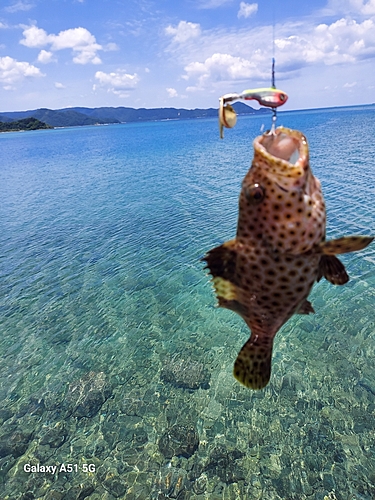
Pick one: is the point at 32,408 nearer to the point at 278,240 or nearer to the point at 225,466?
the point at 225,466

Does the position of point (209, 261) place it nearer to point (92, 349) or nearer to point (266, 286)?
point (266, 286)

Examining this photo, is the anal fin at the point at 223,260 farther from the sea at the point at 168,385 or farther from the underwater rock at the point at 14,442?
the underwater rock at the point at 14,442

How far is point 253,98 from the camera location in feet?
9.96

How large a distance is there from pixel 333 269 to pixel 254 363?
51.9 inches

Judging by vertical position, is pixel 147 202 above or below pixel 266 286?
below

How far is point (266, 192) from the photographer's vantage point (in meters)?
3.31

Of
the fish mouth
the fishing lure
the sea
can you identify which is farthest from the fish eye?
the sea

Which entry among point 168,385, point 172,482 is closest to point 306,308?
point 172,482

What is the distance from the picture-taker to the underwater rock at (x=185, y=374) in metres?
13.8

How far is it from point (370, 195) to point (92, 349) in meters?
24.6

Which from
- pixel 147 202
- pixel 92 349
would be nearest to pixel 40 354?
pixel 92 349

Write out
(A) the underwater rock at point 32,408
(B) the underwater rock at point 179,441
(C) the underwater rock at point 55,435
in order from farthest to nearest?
(A) the underwater rock at point 32,408 < (C) the underwater rock at point 55,435 < (B) the underwater rock at point 179,441

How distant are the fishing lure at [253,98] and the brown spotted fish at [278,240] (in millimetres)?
335

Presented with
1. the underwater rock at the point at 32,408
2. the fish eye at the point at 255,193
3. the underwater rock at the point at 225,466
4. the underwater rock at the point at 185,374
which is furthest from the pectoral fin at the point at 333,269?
the underwater rock at the point at 32,408
